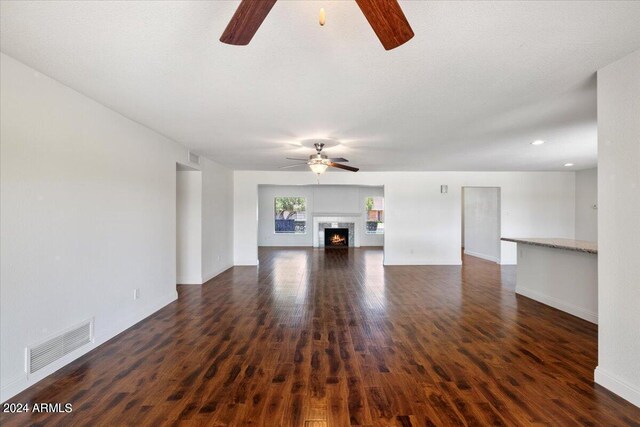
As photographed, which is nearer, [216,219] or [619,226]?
[619,226]

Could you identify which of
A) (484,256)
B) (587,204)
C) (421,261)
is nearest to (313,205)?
(421,261)

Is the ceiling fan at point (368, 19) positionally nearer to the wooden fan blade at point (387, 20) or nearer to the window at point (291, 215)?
the wooden fan blade at point (387, 20)

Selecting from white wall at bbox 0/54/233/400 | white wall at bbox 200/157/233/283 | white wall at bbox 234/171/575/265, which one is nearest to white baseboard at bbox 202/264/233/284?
white wall at bbox 200/157/233/283

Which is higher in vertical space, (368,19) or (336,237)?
(368,19)

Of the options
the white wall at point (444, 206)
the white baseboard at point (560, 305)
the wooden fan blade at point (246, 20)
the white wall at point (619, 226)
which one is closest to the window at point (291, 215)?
the white wall at point (444, 206)

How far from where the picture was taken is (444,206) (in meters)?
7.40

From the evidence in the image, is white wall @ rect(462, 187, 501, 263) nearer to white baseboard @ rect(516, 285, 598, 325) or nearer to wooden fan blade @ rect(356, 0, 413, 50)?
white baseboard @ rect(516, 285, 598, 325)

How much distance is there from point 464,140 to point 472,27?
282cm

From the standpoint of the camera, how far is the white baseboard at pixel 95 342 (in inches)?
78.3

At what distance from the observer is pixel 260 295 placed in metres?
4.60

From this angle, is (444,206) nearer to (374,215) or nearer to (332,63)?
(374,215)

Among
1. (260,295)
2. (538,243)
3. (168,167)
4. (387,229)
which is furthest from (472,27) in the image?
(387,229)

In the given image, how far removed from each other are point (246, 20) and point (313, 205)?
9.87 m

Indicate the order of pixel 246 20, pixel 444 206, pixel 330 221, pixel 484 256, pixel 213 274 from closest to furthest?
pixel 246 20 → pixel 213 274 → pixel 444 206 → pixel 484 256 → pixel 330 221
